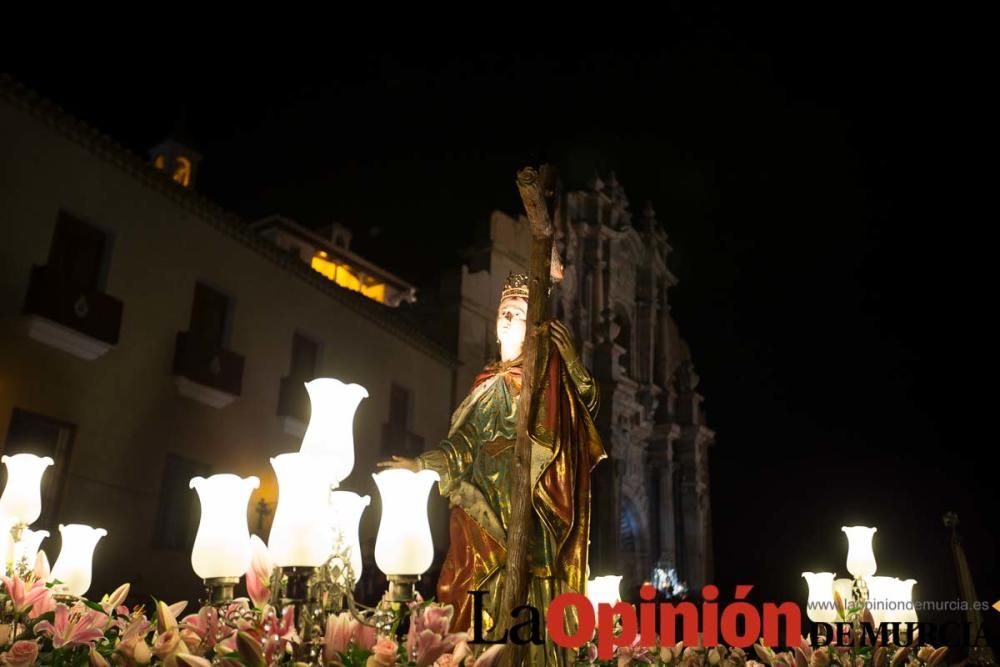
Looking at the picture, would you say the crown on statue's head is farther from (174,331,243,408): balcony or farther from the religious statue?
(174,331,243,408): balcony

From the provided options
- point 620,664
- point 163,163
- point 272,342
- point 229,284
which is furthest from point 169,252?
point 620,664

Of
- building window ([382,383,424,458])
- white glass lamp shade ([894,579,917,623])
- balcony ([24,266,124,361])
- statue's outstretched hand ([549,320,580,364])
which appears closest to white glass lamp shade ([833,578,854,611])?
→ white glass lamp shade ([894,579,917,623])

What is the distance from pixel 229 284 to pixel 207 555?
1087cm

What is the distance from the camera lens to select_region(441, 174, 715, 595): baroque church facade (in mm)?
24203

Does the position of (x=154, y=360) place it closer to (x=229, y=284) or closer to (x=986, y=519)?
(x=229, y=284)

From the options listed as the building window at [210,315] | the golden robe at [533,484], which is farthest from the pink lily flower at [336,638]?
the building window at [210,315]

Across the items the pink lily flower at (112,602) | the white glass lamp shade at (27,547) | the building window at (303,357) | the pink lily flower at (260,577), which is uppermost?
the building window at (303,357)

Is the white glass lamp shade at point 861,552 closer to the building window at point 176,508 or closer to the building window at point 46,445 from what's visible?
the building window at point 46,445

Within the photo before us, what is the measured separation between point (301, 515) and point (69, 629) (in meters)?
1.03

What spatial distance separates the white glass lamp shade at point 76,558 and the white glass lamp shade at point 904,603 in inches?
197

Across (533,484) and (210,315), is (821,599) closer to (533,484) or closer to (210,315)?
(533,484)

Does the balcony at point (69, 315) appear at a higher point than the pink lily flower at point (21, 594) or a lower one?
higher

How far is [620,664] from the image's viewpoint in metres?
4.07

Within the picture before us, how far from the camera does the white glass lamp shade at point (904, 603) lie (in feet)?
18.9
